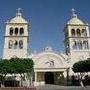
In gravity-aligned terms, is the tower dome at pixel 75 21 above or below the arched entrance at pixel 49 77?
above

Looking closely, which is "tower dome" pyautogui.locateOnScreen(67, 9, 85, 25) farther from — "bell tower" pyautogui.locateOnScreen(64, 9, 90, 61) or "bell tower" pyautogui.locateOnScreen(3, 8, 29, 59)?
"bell tower" pyautogui.locateOnScreen(3, 8, 29, 59)

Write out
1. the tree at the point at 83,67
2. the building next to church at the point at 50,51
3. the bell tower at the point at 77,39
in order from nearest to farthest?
the tree at the point at 83,67 < the building next to church at the point at 50,51 < the bell tower at the point at 77,39

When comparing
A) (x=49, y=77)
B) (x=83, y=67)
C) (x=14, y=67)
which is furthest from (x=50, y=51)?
(x=14, y=67)

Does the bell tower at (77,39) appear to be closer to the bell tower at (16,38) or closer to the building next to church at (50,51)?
the building next to church at (50,51)

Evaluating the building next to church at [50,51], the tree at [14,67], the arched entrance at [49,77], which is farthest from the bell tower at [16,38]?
the tree at [14,67]

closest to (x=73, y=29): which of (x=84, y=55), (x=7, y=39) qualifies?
(x=84, y=55)

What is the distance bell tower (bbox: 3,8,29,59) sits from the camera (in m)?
52.9

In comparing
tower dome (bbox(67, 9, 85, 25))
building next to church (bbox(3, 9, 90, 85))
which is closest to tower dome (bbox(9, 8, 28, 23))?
building next to church (bbox(3, 9, 90, 85))

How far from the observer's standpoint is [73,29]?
55906mm

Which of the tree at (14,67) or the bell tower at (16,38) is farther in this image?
the bell tower at (16,38)

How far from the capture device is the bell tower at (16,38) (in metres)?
52.9

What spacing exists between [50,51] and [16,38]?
316 inches

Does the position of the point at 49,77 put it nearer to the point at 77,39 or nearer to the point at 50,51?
the point at 50,51

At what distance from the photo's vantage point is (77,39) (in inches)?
2156
